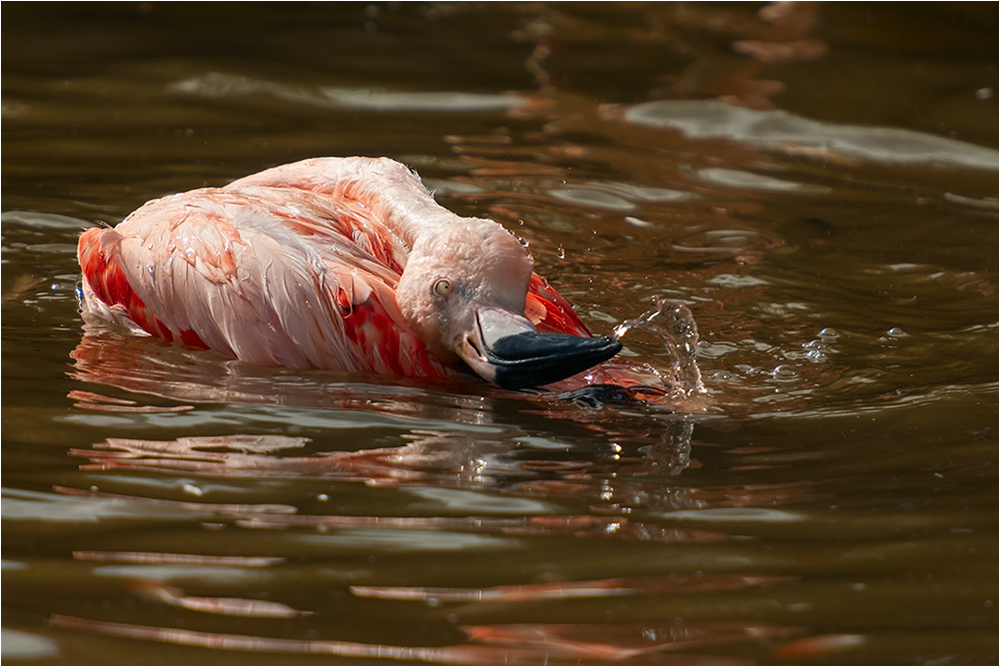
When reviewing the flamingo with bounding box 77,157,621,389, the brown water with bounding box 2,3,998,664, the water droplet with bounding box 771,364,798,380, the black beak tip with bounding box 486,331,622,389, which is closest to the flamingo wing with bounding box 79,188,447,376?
the flamingo with bounding box 77,157,621,389

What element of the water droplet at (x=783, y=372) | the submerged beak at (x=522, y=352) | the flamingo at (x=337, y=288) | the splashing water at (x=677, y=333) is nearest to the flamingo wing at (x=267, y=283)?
the flamingo at (x=337, y=288)

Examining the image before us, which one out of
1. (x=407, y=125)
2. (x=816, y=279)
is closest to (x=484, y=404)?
(x=816, y=279)

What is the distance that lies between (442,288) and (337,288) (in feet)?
1.09

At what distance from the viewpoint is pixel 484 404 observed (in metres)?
4.13

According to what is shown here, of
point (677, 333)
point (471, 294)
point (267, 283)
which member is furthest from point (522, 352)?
point (267, 283)

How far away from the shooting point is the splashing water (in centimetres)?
440

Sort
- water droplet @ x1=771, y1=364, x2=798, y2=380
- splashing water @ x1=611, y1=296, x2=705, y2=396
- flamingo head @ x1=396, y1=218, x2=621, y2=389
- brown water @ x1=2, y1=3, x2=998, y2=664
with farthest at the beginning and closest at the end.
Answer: water droplet @ x1=771, y1=364, x2=798, y2=380
splashing water @ x1=611, y1=296, x2=705, y2=396
flamingo head @ x1=396, y1=218, x2=621, y2=389
brown water @ x1=2, y1=3, x2=998, y2=664

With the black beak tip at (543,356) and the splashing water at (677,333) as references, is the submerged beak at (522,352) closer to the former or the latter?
the black beak tip at (543,356)

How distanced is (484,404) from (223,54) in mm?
5522

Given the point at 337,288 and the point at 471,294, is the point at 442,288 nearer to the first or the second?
the point at 471,294

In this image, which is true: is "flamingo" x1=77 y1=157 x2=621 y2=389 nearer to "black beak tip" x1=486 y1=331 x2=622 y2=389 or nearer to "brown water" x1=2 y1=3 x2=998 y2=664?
"black beak tip" x1=486 y1=331 x2=622 y2=389

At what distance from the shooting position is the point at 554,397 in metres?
4.25

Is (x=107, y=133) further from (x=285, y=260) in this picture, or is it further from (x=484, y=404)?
(x=484, y=404)

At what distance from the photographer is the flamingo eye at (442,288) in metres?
4.16
